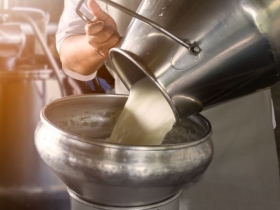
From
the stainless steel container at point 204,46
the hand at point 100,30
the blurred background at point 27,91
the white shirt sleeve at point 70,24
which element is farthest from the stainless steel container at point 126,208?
the blurred background at point 27,91

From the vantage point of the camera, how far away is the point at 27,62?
104cm

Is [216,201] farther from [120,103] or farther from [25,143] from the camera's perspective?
[25,143]

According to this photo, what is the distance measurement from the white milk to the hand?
9cm

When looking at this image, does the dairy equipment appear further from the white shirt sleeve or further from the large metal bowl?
the white shirt sleeve

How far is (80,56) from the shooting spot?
0.75 meters

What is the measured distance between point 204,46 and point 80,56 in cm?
36

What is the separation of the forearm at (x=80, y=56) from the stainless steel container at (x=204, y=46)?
25cm

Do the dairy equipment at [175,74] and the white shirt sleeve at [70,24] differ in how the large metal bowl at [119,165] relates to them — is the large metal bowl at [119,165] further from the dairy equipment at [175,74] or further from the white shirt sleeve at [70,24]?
the white shirt sleeve at [70,24]

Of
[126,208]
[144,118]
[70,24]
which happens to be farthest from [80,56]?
[126,208]

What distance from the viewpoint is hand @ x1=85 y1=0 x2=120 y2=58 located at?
0.57 m

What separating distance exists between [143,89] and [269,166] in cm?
41

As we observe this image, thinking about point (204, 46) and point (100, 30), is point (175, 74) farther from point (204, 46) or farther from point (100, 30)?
point (100, 30)

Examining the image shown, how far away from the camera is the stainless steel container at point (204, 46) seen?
0.45 meters

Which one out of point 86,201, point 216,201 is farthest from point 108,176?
point 216,201
